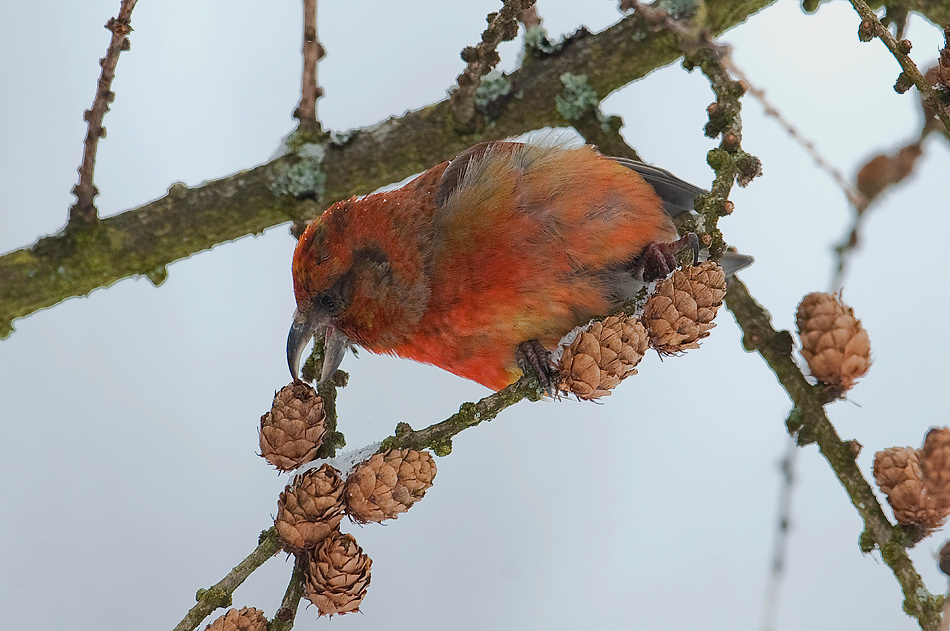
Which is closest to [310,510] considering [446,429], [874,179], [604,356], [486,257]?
[446,429]

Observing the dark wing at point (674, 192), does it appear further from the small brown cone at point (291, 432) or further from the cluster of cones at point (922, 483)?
the small brown cone at point (291, 432)

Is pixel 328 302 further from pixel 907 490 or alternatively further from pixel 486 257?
pixel 907 490

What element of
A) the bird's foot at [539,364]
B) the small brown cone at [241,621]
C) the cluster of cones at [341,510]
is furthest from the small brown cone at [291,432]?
the bird's foot at [539,364]

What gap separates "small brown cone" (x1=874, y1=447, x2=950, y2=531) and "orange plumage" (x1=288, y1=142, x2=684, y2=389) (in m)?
0.50

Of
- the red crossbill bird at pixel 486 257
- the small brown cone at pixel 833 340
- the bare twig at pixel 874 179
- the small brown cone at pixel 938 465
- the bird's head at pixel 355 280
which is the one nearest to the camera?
the small brown cone at pixel 938 465

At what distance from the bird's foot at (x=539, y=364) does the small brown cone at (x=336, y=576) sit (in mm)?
331

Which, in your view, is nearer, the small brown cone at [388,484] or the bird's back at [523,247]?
the small brown cone at [388,484]

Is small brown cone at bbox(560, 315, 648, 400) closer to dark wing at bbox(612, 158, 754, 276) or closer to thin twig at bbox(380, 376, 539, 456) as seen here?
thin twig at bbox(380, 376, 539, 456)

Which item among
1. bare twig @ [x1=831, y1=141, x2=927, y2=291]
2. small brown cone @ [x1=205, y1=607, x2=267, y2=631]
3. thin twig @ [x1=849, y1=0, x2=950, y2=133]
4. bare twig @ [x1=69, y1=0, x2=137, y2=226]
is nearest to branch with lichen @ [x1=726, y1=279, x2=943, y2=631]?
bare twig @ [x1=831, y1=141, x2=927, y2=291]

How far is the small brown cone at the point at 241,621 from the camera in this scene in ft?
2.73

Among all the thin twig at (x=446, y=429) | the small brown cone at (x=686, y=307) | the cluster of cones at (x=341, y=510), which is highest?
the small brown cone at (x=686, y=307)

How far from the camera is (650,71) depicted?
1.44 meters

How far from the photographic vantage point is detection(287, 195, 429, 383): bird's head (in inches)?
58.9

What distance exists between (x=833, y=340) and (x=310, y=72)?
906 millimetres
